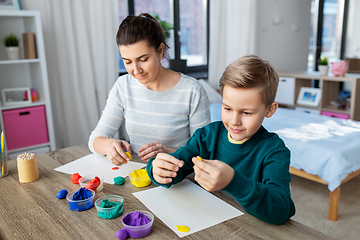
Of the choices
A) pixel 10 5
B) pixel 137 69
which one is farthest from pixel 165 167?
pixel 10 5

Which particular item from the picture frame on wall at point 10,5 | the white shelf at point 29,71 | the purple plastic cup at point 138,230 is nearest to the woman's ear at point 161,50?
the purple plastic cup at point 138,230

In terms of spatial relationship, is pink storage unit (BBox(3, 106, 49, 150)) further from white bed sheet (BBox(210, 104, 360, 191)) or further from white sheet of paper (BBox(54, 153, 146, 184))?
white bed sheet (BBox(210, 104, 360, 191))

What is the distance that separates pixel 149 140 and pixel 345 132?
1577 millimetres

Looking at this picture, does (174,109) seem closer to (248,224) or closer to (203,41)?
(248,224)

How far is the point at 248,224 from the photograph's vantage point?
2.61 ft

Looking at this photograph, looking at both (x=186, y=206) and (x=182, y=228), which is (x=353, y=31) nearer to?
(x=186, y=206)

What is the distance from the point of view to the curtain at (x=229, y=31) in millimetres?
3693

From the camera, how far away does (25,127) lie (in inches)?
94.8

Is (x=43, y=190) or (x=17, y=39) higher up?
(x=17, y=39)

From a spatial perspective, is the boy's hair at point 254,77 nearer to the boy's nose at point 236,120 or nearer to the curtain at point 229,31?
the boy's nose at point 236,120

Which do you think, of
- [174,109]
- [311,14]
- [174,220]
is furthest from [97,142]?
[311,14]

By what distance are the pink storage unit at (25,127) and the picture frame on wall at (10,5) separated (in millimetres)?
750

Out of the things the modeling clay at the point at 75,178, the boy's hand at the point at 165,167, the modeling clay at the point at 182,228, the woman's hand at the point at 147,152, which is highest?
the boy's hand at the point at 165,167

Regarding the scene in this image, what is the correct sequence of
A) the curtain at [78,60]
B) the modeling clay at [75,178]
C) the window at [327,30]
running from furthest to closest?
the window at [327,30] → the curtain at [78,60] → the modeling clay at [75,178]
